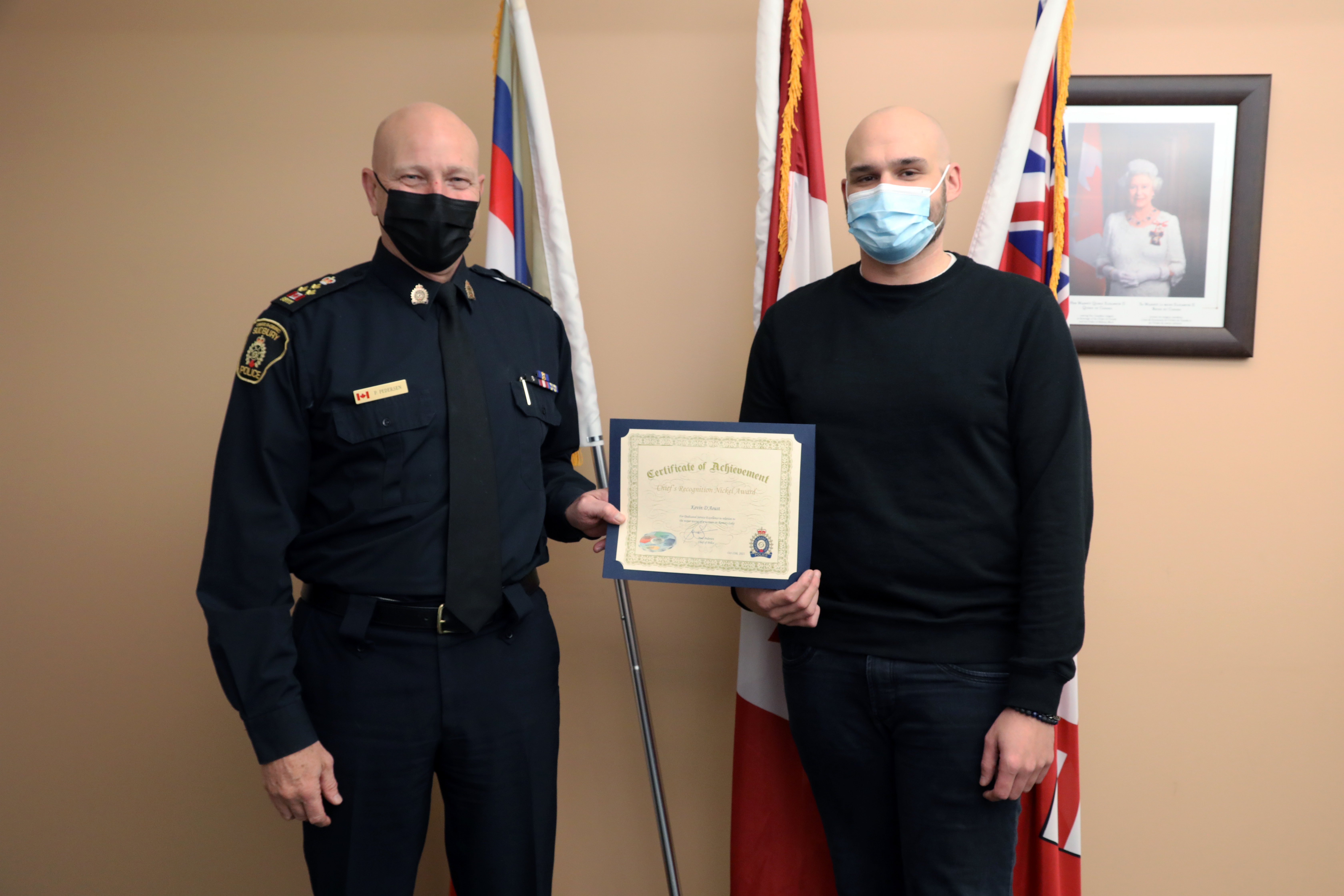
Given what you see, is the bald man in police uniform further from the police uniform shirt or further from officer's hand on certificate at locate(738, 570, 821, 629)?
officer's hand on certificate at locate(738, 570, 821, 629)

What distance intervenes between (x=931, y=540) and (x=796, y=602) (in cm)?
23

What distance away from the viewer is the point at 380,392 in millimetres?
1281

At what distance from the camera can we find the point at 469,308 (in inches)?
55.9

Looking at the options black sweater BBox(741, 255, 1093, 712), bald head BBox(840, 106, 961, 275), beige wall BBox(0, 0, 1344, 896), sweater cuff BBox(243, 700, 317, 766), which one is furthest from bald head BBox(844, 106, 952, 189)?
sweater cuff BBox(243, 700, 317, 766)

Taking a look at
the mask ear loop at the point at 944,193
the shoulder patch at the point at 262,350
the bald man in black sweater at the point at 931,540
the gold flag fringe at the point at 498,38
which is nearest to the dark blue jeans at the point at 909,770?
the bald man in black sweater at the point at 931,540

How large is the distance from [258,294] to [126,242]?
14.1 inches

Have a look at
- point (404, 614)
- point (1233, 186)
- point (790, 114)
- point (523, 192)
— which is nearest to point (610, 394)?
point (523, 192)

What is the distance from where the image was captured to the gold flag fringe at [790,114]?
1688mm

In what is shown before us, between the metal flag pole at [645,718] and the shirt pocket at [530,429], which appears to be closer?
the shirt pocket at [530,429]

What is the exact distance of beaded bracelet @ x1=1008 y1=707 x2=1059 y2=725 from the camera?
1196mm

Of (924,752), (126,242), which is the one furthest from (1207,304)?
(126,242)

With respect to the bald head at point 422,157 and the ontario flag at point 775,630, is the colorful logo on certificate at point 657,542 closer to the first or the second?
the ontario flag at point 775,630

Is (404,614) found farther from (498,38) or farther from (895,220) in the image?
(498,38)

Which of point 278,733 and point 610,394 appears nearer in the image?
point 278,733
